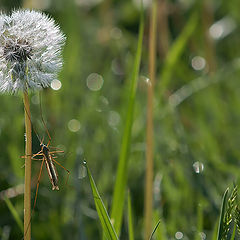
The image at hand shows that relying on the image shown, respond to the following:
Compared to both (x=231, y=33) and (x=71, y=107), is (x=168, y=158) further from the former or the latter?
(x=231, y=33)

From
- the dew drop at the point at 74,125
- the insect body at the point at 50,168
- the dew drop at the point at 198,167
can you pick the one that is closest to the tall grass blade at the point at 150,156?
the dew drop at the point at 198,167

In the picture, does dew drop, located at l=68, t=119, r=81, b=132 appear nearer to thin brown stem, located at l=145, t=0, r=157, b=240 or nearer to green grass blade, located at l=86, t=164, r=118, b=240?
thin brown stem, located at l=145, t=0, r=157, b=240

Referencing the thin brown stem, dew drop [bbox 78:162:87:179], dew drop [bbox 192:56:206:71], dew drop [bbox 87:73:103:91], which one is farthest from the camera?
dew drop [bbox 192:56:206:71]

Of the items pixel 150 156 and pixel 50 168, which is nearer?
pixel 50 168

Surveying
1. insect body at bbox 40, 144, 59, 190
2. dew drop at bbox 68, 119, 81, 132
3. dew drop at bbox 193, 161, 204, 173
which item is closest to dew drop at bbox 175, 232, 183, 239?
dew drop at bbox 193, 161, 204, 173

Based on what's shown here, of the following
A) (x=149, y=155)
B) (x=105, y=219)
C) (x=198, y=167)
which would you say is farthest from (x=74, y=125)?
(x=105, y=219)

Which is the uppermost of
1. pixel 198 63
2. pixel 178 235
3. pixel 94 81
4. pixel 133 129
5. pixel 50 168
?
pixel 198 63

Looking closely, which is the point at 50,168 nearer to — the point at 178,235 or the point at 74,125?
the point at 178,235

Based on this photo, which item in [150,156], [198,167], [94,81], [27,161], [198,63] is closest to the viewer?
[27,161]
